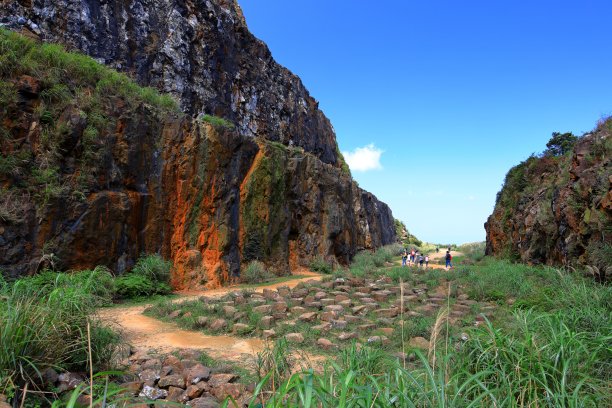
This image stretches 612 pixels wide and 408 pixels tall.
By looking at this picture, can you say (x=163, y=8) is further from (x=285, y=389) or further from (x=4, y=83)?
(x=285, y=389)

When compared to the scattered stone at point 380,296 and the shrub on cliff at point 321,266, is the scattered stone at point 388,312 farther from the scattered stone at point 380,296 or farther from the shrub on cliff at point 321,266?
the shrub on cliff at point 321,266

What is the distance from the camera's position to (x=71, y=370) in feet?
12.1

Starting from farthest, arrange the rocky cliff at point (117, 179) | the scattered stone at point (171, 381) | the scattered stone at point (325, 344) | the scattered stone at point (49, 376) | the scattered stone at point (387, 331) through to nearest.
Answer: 1. the rocky cliff at point (117, 179)
2. the scattered stone at point (387, 331)
3. the scattered stone at point (325, 344)
4. the scattered stone at point (171, 381)
5. the scattered stone at point (49, 376)

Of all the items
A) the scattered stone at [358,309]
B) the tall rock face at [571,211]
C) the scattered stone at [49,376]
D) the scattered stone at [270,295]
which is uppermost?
the tall rock face at [571,211]

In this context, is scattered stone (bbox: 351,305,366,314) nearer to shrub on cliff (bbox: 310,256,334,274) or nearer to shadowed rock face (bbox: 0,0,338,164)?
shrub on cliff (bbox: 310,256,334,274)

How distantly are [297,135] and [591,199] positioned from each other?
2293 centimetres

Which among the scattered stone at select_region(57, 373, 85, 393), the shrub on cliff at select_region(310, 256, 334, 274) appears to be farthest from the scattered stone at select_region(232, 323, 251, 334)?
the shrub on cliff at select_region(310, 256, 334, 274)

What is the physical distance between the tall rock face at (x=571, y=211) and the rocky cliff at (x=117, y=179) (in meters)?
10.7

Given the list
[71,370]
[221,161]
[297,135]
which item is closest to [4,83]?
[221,161]

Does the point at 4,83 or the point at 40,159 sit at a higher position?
the point at 4,83

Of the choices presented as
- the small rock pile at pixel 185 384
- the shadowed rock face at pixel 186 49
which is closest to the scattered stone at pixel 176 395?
the small rock pile at pixel 185 384

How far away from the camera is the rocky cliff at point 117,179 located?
8.38m

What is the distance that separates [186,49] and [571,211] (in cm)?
1798

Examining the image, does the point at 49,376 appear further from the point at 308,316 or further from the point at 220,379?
the point at 308,316
